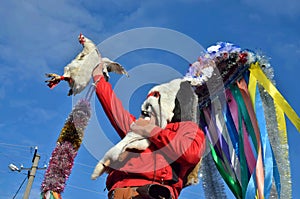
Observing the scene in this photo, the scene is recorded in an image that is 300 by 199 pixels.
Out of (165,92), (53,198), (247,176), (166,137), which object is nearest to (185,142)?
(166,137)

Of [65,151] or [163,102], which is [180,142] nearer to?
[163,102]

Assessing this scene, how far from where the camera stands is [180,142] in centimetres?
237

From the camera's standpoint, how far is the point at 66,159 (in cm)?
277

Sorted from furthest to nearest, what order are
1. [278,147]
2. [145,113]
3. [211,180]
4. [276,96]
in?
1. [211,180]
2. [276,96]
3. [278,147]
4. [145,113]

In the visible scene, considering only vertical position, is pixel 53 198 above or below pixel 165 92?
below

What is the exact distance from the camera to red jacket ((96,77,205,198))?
2.37 meters

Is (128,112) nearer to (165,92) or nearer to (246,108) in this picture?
(165,92)

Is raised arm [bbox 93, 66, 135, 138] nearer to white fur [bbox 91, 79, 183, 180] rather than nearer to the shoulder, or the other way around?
white fur [bbox 91, 79, 183, 180]

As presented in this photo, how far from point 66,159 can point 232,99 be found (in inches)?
50.5

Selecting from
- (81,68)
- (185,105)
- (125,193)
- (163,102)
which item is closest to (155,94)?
(163,102)

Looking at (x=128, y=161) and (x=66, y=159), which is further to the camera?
(x=66, y=159)

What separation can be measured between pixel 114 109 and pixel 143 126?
0.24m

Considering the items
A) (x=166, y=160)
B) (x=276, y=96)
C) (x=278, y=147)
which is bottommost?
(x=166, y=160)

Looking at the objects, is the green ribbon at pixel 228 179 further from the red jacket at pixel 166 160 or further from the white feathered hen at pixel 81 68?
the white feathered hen at pixel 81 68
